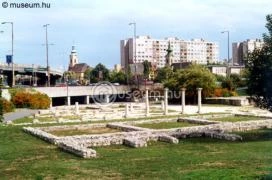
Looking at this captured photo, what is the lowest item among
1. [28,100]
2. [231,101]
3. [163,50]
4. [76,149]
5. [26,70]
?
[76,149]

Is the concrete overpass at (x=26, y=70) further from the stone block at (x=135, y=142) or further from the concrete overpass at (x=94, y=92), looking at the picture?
the stone block at (x=135, y=142)

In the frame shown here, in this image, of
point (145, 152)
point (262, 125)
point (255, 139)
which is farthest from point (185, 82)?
point (145, 152)

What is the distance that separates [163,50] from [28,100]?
12388 cm

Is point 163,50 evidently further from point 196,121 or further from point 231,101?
point 196,121

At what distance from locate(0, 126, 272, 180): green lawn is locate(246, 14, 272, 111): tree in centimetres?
207

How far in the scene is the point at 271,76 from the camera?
2291cm

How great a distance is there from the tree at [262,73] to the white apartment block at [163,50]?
139000mm

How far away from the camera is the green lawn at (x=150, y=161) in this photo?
49.4 ft

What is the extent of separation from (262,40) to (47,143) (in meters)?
11.7

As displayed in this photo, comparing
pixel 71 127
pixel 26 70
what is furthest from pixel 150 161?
pixel 26 70

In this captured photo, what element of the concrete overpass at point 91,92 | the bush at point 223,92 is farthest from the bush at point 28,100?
the bush at point 223,92

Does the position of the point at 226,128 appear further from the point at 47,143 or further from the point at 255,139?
the point at 47,143

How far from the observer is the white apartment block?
16788cm

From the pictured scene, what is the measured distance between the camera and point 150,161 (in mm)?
17953
